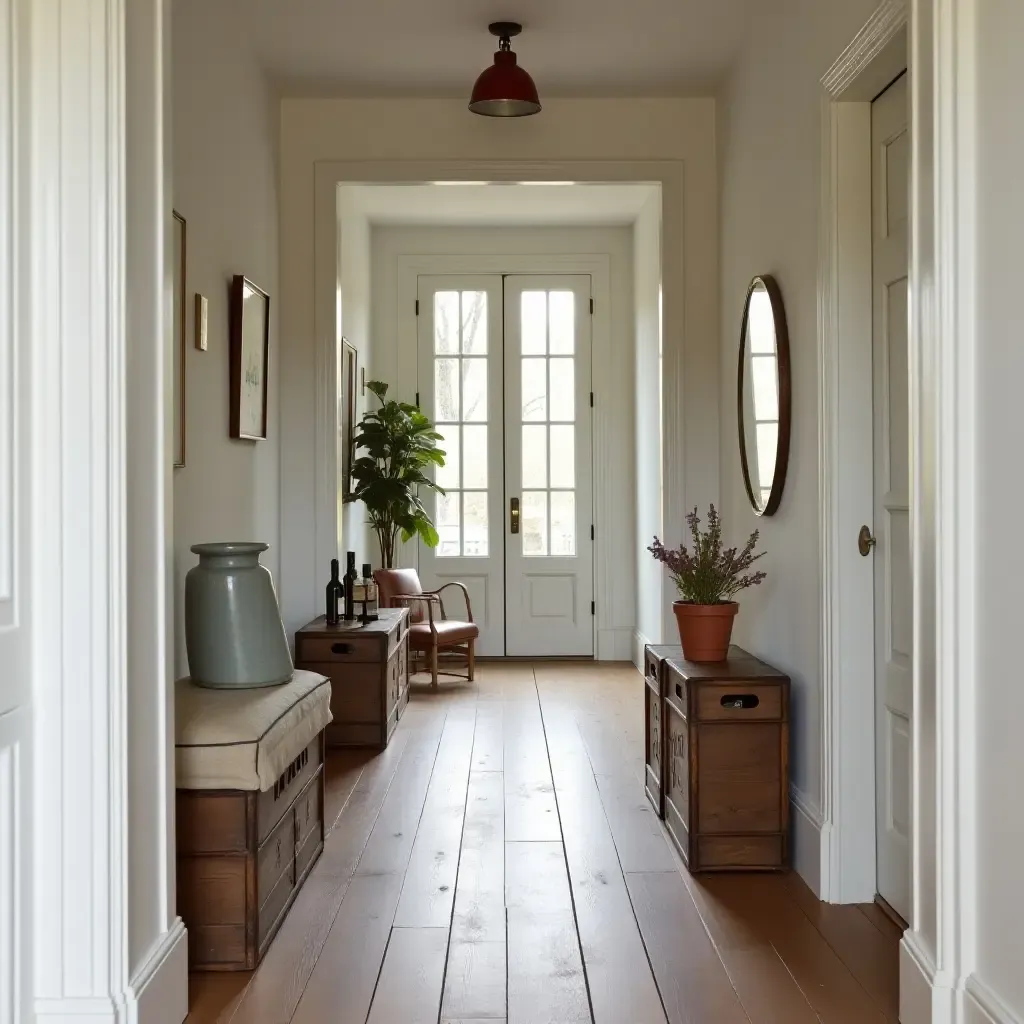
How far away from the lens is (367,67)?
4758mm

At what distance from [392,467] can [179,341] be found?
3.56 metres

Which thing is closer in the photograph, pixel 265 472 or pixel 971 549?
pixel 971 549

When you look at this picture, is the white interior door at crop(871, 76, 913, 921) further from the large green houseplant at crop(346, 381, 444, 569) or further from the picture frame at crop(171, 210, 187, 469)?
the large green houseplant at crop(346, 381, 444, 569)

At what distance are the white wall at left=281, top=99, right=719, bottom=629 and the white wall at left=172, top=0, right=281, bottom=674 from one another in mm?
255

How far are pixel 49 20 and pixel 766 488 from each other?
266 centimetres

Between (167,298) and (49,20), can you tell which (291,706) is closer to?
(167,298)

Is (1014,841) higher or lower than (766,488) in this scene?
lower

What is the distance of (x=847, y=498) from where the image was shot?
3.29 m

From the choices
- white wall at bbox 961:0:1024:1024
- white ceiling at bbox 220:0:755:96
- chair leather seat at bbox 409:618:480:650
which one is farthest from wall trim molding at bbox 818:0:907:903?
chair leather seat at bbox 409:618:480:650

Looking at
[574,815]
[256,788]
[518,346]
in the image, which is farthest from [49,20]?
[518,346]

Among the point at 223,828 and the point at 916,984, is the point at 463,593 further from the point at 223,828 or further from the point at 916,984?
the point at 916,984

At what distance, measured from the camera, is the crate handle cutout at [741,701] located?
361 cm

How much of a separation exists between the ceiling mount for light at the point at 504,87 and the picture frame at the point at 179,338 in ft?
4.12

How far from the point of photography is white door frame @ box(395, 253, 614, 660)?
26.5 feet
